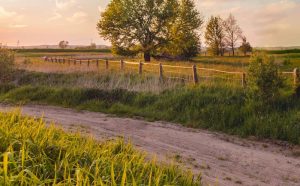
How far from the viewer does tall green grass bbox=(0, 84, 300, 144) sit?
12.2 m

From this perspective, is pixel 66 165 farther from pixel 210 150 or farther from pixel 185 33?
pixel 185 33

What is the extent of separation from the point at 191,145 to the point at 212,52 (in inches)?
2813

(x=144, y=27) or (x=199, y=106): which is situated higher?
(x=144, y=27)

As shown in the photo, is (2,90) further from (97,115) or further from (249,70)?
(249,70)

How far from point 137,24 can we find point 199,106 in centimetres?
3565

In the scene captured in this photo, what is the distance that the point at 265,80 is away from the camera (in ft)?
44.5

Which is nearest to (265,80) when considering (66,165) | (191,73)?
(66,165)

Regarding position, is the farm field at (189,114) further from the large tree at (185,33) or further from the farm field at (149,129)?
the large tree at (185,33)

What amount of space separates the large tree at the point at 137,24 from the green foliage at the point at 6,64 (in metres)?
26.4

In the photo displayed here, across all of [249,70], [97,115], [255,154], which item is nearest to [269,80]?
[249,70]

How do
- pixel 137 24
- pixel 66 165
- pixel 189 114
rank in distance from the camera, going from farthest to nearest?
pixel 137 24 < pixel 189 114 < pixel 66 165

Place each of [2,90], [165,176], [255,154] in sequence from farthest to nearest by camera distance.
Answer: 1. [2,90]
2. [255,154]
3. [165,176]

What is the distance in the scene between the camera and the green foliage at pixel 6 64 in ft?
73.0

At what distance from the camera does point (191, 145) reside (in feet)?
34.2
